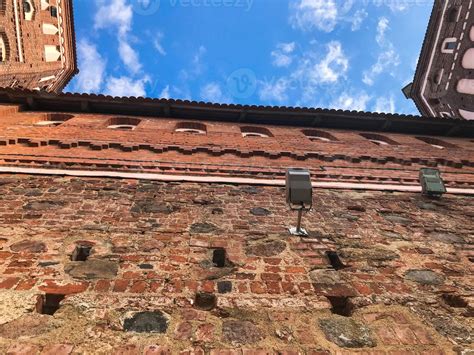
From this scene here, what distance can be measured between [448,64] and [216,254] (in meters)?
21.0

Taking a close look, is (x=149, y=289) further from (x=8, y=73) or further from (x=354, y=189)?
(x=8, y=73)

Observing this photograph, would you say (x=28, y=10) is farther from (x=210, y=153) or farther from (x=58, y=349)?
(x=58, y=349)

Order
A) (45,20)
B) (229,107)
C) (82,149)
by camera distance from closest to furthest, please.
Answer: (82,149) < (229,107) < (45,20)

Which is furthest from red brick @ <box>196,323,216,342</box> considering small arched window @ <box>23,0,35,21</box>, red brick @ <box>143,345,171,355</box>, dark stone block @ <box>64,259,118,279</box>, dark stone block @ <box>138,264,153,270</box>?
small arched window @ <box>23,0,35,21</box>

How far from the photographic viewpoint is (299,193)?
4.12 m

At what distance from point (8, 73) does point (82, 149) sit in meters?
14.9

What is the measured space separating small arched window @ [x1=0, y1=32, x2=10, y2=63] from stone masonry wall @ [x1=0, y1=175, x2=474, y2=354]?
54.1 ft

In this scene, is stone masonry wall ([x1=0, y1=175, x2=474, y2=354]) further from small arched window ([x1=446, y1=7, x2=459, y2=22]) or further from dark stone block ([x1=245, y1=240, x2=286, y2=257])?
small arched window ([x1=446, y1=7, x2=459, y2=22])

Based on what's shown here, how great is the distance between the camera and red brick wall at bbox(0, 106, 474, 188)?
245 inches

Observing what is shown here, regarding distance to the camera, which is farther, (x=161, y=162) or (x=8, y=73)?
(x=8, y=73)

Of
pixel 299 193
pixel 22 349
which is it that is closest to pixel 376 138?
pixel 299 193

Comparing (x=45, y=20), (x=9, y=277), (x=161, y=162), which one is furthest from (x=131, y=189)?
(x=45, y=20)

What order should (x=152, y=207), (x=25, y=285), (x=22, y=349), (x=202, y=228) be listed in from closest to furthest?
(x=22, y=349)
(x=25, y=285)
(x=202, y=228)
(x=152, y=207)

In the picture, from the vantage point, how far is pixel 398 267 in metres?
3.51
